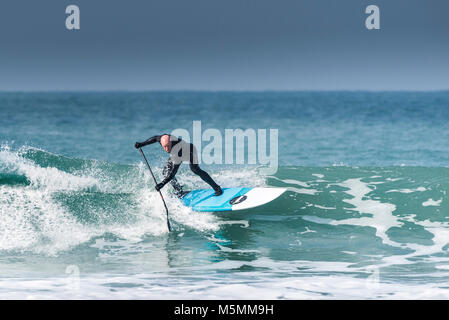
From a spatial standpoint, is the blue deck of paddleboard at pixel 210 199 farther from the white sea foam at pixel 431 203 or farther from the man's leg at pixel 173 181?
the white sea foam at pixel 431 203

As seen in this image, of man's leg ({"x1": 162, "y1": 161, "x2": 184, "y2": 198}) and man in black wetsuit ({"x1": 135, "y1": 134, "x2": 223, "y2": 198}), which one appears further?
man's leg ({"x1": 162, "y1": 161, "x2": 184, "y2": 198})

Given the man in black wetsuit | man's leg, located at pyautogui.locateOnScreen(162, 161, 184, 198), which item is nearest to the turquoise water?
man's leg, located at pyautogui.locateOnScreen(162, 161, 184, 198)

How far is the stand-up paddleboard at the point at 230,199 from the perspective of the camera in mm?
12078

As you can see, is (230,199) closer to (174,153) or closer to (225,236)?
(225,236)

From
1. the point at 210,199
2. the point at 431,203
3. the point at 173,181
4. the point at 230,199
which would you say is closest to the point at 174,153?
the point at 173,181

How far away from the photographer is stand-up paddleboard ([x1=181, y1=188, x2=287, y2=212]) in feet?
39.6

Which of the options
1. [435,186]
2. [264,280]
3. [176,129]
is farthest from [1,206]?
[176,129]

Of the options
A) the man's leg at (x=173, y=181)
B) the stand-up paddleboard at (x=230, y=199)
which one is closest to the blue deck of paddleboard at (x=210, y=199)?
the stand-up paddleboard at (x=230, y=199)

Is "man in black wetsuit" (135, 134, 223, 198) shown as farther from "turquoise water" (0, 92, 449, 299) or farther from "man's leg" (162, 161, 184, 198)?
"turquoise water" (0, 92, 449, 299)

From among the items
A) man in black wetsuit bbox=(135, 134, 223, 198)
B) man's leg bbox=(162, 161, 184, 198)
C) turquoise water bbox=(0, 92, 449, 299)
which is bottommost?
turquoise water bbox=(0, 92, 449, 299)

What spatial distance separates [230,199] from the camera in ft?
40.4

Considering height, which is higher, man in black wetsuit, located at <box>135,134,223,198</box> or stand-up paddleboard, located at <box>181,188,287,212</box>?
man in black wetsuit, located at <box>135,134,223,198</box>

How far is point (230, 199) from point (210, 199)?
42cm
